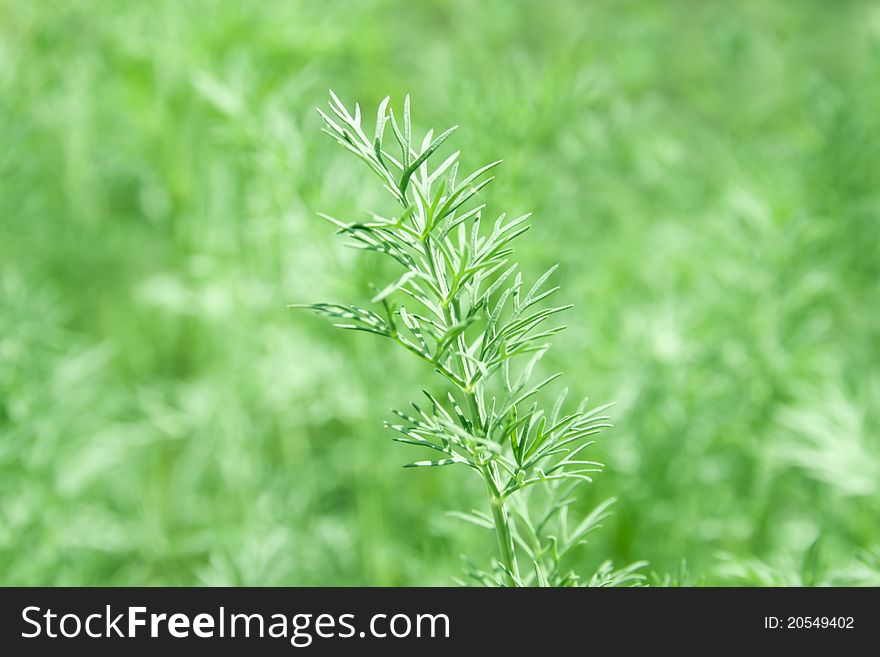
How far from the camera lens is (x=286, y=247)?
84 centimetres

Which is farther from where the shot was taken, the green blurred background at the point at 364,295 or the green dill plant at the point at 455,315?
the green blurred background at the point at 364,295

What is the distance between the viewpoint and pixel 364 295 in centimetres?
67

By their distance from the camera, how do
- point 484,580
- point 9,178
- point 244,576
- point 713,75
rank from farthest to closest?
point 713,75, point 9,178, point 244,576, point 484,580

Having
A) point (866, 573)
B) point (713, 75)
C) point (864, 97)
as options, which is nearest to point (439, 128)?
point (713, 75)

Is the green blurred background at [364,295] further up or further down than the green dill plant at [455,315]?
further up

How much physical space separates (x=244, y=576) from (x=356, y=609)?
7.4 inches

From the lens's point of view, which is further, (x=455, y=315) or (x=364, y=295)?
(x=364, y=295)

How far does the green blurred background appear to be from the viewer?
669 millimetres

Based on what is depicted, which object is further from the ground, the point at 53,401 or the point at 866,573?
the point at 53,401

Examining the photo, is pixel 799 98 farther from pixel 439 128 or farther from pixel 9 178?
pixel 9 178

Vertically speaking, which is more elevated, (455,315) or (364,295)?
(364,295)

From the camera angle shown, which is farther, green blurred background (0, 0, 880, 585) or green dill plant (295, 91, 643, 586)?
green blurred background (0, 0, 880, 585)

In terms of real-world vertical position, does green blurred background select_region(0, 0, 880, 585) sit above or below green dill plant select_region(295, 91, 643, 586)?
above

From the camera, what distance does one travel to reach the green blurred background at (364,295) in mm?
669
